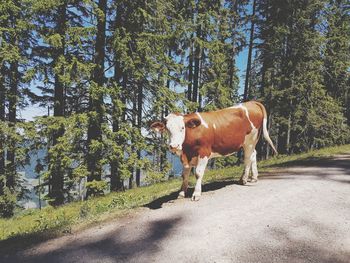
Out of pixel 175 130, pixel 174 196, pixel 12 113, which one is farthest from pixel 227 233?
pixel 12 113

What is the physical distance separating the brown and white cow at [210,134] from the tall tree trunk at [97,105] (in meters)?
6.61

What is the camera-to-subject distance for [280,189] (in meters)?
8.58

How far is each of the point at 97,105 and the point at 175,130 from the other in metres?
7.68

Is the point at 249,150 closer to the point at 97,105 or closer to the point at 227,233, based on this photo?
the point at 227,233

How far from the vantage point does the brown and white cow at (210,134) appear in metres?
7.79

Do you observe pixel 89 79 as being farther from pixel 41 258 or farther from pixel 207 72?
pixel 207 72

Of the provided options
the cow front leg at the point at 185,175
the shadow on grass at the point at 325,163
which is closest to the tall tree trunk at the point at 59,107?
the cow front leg at the point at 185,175

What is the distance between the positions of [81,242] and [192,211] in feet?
7.45

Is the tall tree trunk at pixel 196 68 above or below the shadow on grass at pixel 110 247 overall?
above

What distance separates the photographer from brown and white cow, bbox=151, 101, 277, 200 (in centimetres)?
779

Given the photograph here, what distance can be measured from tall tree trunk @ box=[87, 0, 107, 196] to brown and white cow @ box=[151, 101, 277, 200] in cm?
661

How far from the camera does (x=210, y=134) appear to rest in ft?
27.4

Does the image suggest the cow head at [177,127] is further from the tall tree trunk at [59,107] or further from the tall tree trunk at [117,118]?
the tall tree trunk at [59,107]

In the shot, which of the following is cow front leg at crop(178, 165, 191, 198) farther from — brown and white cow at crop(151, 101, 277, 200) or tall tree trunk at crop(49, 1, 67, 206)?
tall tree trunk at crop(49, 1, 67, 206)
